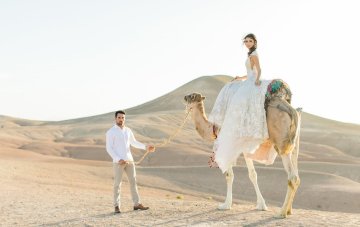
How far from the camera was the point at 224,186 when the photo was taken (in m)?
26.8

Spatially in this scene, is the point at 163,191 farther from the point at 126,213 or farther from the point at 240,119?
the point at 240,119

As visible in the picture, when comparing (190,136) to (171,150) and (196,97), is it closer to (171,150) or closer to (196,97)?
(171,150)

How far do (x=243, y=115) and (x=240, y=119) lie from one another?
11 cm

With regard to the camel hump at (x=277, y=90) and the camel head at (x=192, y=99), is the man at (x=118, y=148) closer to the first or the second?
the camel head at (x=192, y=99)

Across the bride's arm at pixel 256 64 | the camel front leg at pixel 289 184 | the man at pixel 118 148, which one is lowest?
the camel front leg at pixel 289 184

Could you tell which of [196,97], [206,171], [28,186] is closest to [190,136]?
[206,171]

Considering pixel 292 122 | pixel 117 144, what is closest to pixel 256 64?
pixel 292 122

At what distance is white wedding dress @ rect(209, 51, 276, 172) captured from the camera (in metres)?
10.7

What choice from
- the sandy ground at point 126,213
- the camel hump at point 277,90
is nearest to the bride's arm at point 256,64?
the camel hump at point 277,90

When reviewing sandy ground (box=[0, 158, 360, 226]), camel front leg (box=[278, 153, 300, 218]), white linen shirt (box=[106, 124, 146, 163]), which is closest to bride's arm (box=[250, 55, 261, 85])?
camel front leg (box=[278, 153, 300, 218])

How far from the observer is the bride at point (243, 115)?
10750mm

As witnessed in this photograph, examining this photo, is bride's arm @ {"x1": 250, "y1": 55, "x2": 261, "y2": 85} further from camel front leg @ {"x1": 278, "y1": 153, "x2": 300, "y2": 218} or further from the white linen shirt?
the white linen shirt

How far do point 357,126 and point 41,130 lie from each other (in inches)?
2333

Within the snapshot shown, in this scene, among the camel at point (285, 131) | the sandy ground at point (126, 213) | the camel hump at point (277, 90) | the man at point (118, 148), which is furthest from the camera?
the man at point (118, 148)
